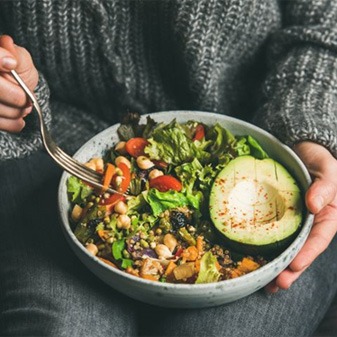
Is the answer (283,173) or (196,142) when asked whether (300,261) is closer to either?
(283,173)

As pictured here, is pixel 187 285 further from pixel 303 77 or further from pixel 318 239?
pixel 303 77

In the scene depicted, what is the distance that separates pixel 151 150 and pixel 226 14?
29 centimetres

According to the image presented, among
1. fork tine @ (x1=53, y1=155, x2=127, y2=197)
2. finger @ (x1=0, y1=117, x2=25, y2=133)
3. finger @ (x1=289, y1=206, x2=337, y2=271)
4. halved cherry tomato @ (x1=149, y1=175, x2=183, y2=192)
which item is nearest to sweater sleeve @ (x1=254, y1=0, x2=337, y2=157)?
finger @ (x1=289, y1=206, x2=337, y2=271)

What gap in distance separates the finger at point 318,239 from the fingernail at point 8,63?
487mm

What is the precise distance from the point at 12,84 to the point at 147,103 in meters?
0.37

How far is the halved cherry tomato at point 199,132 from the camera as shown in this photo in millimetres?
1133

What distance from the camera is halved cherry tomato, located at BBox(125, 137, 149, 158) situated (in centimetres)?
111

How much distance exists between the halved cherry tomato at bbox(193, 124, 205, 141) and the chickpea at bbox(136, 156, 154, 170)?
99 millimetres

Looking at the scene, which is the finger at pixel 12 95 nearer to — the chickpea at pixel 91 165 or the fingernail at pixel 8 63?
the fingernail at pixel 8 63

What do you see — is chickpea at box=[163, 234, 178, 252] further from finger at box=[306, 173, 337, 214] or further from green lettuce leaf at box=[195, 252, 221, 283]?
finger at box=[306, 173, 337, 214]

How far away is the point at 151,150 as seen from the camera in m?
1.09

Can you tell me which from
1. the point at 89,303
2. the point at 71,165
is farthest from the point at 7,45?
the point at 89,303

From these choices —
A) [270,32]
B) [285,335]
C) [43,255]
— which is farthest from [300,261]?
[270,32]

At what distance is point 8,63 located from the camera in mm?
950
